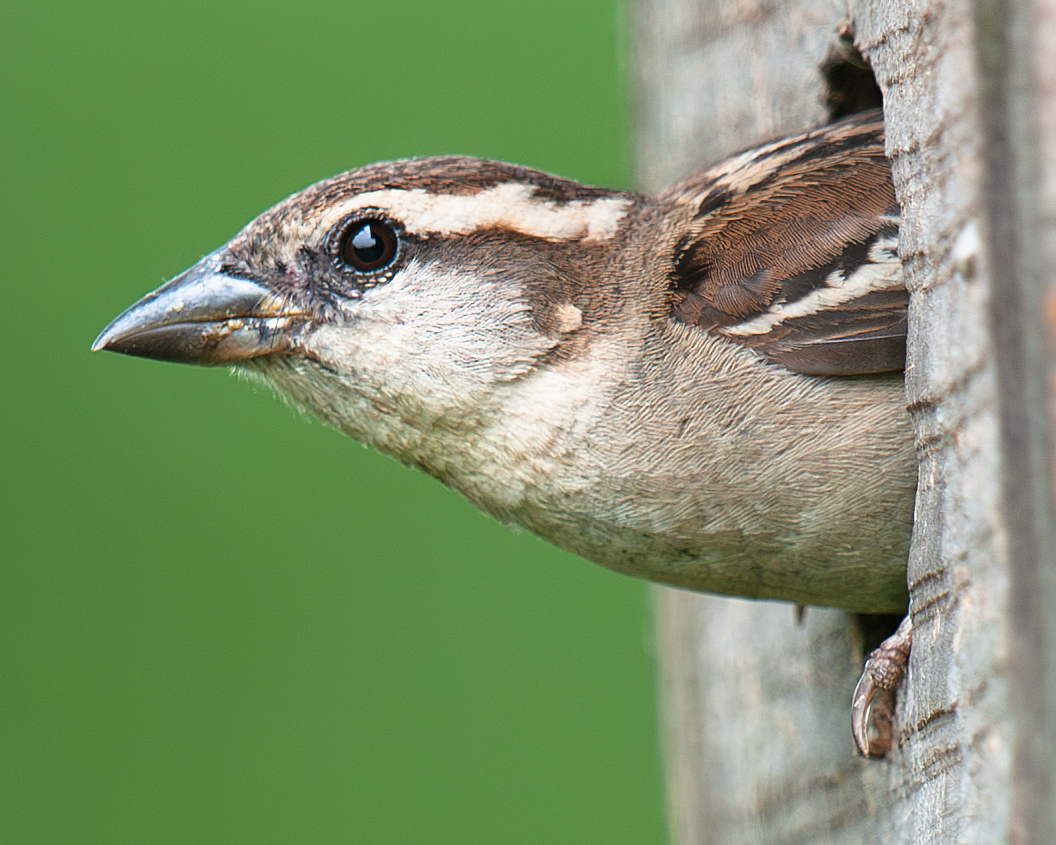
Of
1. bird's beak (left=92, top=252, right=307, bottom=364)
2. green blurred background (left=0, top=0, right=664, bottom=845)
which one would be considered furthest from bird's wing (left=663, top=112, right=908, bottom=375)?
green blurred background (left=0, top=0, right=664, bottom=845)

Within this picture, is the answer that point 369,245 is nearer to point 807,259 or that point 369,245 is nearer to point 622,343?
point 622,343

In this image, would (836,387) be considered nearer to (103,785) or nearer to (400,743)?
(400,743)

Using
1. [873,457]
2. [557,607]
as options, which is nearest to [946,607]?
[873,457]

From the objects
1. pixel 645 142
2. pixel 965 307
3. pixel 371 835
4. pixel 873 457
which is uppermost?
pixel 645 142

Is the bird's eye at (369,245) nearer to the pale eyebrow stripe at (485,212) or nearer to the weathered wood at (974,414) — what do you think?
the pale eyebrow stripe at (485,212)

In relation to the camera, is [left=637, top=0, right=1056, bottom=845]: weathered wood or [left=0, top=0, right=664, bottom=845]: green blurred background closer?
[left=637, top=0, right=1056, bottom=845]: weathered wood

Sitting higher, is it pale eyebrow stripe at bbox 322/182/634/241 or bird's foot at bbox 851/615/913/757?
pale eyebrow stripe at bbox 322/182/634/241

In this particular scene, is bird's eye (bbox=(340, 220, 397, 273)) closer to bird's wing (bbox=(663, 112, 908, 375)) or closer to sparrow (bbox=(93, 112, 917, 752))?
sparrow (bbox=(93, 112, 917, 752))
